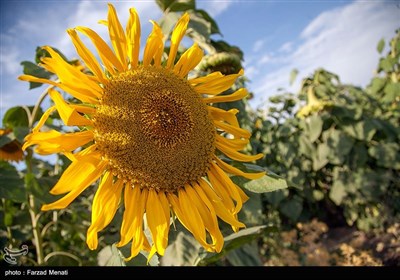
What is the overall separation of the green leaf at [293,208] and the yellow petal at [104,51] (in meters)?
2.40

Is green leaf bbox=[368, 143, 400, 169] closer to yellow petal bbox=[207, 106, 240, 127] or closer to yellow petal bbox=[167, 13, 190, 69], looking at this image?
yellow petal bbox=[207, 106, 240, 127]

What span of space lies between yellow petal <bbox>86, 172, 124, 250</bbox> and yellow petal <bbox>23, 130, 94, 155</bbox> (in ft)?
0.26

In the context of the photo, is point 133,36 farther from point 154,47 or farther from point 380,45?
point 380,45

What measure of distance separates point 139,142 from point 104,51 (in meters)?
0.18

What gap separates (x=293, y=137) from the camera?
3197 mm

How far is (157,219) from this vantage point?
68cm

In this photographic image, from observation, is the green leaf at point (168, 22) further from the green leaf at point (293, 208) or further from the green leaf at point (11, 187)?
the green leaf at point (293, 208)

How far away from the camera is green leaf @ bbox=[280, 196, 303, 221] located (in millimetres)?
2871

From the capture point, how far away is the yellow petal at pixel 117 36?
0.69 metres

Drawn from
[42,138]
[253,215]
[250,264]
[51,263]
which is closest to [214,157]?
[42,138]

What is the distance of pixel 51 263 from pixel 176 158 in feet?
2.25

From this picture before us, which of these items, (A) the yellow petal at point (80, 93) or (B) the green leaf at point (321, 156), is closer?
(A) the yellow petal at point (80, 93)

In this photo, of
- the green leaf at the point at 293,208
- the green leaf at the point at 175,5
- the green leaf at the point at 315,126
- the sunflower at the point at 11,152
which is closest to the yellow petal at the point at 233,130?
the green leaf at the point at 175,5

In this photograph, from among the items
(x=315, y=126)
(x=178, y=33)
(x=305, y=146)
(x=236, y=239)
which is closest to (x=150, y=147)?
(x=178, y=33)
